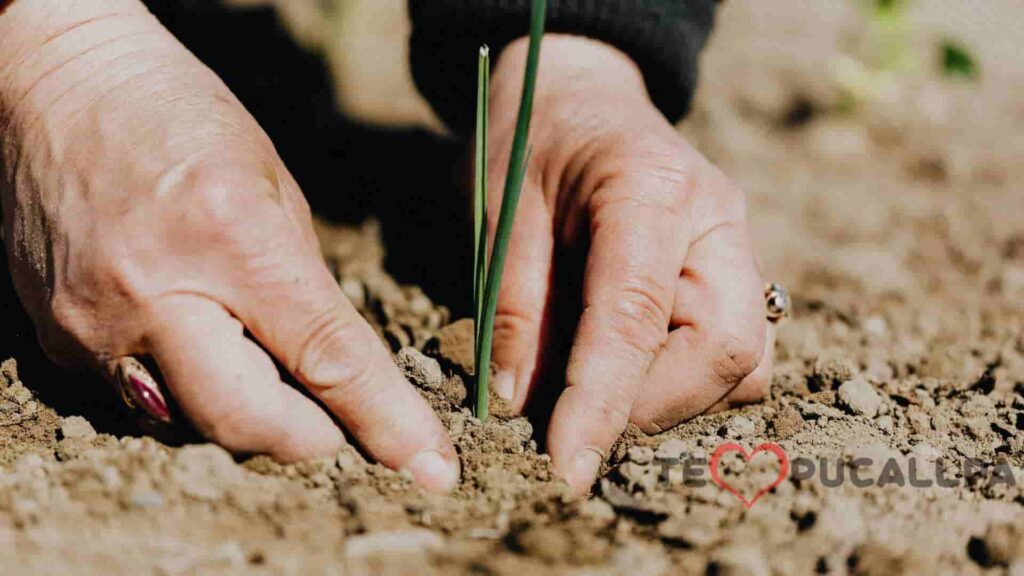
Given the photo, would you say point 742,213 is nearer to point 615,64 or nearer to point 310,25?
point 615,64

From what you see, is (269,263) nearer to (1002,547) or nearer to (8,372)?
(8,372)

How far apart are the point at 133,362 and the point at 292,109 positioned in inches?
66.2

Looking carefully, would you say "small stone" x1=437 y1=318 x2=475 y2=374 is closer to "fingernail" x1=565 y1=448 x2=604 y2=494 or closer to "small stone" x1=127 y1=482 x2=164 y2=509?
"fingernail" x1=565 y1=448 x2=604 y2=494

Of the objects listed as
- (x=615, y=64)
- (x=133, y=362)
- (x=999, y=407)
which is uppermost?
(x=615, y=64)

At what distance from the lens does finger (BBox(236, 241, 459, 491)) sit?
1071 millimetres

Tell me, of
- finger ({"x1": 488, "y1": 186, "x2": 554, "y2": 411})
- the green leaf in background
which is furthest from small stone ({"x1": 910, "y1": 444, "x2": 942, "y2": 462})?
the green leaf in background

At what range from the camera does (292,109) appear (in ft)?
8.65

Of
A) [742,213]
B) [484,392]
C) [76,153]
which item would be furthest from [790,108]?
[76,153]

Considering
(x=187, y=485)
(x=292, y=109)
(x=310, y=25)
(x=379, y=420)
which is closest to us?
(x=187, y=485)

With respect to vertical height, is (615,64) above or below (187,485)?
above

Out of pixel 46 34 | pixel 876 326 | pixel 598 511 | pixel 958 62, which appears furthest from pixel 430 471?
pixel 958 62

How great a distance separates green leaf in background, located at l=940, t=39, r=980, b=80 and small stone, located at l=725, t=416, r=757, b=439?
2.07m

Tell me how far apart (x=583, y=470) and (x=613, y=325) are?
0.69 feet

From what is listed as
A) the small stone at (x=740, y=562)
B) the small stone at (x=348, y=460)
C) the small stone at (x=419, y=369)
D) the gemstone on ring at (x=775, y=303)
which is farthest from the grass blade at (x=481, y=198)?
the gemstone on ring at (x=775, y=303)
